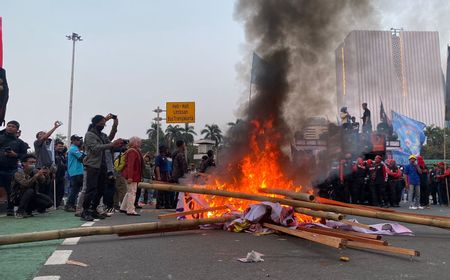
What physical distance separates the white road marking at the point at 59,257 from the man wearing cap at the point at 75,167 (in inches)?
205

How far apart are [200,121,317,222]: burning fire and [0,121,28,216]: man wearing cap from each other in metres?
4.51

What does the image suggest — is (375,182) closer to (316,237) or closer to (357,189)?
(357,189)

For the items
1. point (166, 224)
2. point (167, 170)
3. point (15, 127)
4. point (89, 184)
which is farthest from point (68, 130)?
point (166, 224)

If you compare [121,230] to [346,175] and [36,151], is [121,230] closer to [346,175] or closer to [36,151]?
[36,151]

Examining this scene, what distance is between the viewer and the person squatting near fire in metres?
8.50

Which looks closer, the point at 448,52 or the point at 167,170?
the point at 167,170

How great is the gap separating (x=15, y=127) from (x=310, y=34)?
6853 millimetres

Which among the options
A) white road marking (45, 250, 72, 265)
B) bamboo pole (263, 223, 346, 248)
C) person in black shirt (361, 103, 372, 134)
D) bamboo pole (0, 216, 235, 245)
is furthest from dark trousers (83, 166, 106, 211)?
person in black shirt (361, 103, 372, 134)

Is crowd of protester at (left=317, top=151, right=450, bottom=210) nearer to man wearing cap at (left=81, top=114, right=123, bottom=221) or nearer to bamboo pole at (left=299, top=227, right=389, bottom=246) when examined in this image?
man wearing cap at (left=81, top=114, right=123, bottom=221)

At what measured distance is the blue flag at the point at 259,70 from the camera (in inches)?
360

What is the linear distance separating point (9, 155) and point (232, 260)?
6492 millimetres

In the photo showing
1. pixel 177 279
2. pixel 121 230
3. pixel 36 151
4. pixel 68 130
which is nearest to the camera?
pixel 177 279

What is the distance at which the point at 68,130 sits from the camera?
3403cm

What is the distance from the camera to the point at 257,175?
24.3 ft
